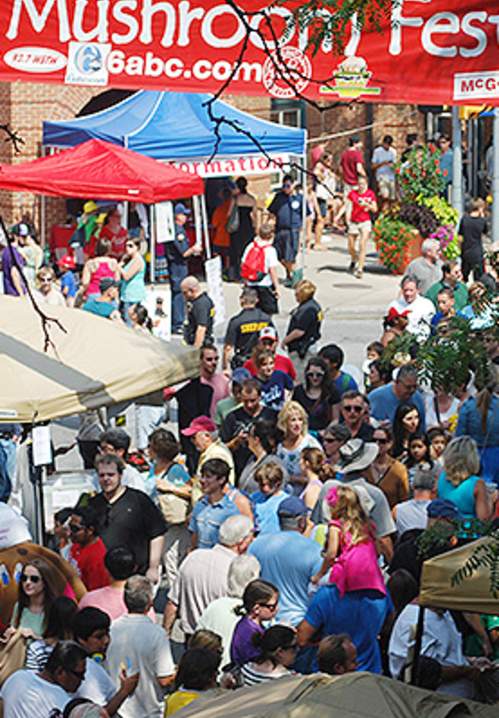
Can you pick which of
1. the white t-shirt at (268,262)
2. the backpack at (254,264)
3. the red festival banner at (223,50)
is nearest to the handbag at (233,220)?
the white t-shirt at (268,262)

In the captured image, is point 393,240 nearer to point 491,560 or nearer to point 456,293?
point 456,293

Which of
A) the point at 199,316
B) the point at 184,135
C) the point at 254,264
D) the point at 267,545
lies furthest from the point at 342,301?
the point at 267,545

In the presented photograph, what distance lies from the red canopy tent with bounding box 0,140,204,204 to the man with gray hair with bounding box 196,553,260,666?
12.4 m

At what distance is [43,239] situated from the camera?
26.9 meters

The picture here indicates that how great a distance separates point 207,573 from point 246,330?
6219 millimetres

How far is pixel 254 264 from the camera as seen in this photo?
63.0 feet

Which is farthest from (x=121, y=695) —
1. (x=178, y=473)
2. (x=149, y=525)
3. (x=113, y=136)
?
(x=113, y=136)

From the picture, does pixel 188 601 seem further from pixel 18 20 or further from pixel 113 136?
pixel 113 136

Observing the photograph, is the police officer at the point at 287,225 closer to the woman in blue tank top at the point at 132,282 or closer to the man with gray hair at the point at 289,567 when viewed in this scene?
the woman in blue tank top at the point at 132,282

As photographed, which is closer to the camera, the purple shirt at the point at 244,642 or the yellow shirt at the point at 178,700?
the yellow shirt at the point at 178,700

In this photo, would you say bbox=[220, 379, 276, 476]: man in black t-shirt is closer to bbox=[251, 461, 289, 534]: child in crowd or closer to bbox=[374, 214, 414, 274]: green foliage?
bbox=[251, 461, 289, 534]: child in crowd

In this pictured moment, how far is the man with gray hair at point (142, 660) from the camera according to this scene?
7719mm

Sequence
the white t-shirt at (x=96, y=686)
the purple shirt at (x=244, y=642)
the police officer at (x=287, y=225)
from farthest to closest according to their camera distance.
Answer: the police officer at (x=287, y=225), the purple shirt at (x=244, y=642), the white t-shirt at (x=96, y=686)

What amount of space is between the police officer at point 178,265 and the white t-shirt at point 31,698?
14.3m
